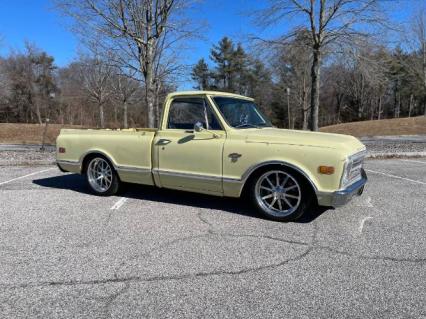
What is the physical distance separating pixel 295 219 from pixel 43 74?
58.9 m

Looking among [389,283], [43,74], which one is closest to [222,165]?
[389,283]

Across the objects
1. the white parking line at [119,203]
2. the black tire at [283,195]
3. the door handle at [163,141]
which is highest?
the door handle at [163,141]

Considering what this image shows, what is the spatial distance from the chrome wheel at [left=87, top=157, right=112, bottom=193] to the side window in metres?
1.49

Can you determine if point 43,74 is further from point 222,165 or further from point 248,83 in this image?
point 222,165

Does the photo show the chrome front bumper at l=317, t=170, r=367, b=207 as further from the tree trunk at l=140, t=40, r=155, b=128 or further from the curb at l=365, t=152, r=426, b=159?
the tree trunk at l=140, t=40, r=155, b=128

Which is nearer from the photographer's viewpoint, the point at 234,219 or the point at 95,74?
the point at 234,219

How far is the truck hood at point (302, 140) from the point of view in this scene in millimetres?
4529

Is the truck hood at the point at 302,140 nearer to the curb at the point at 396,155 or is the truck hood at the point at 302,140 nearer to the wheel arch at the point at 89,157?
the wheel arch at the point at 89,157

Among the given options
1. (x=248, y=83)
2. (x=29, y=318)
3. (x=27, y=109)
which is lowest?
(x=29, y=318)

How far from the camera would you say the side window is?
5.27 metres

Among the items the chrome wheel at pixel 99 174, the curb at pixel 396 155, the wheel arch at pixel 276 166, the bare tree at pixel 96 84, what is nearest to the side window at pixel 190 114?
the wheel arch at pixel 276 166

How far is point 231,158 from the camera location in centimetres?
498

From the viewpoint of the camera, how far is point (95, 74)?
26562 millimetres

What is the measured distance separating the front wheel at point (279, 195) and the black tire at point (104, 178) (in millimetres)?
2469
